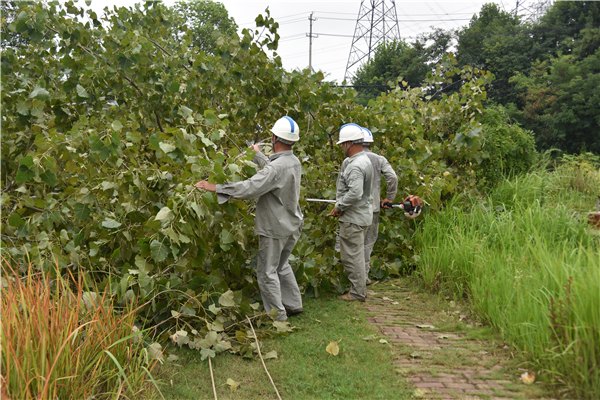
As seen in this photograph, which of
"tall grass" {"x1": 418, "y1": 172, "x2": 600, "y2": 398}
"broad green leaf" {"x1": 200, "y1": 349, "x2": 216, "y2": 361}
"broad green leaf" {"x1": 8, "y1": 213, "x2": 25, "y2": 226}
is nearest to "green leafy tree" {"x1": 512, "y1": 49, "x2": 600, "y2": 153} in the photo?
A: "tall grass" {"x1": 418, "y1": 172, "x2": 600, "y2": 398}

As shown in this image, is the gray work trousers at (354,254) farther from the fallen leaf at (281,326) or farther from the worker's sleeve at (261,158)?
the fallen leaf at (281,326)

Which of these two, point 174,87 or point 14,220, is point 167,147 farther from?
point 174,87

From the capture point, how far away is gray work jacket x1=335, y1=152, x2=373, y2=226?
5473mm

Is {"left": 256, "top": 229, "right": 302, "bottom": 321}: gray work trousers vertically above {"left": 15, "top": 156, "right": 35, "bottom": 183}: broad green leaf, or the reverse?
{"left": 15, "top": 156, "right": 35, "bottom": 183}: broad green leaf

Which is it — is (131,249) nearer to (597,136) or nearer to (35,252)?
(35,252)

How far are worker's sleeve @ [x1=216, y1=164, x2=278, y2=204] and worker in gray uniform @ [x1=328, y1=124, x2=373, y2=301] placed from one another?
53.3 inches

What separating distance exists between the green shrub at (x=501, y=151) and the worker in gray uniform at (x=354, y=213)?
3198 millimetres

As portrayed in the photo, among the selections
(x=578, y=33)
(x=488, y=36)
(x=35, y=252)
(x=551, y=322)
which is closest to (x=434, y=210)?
(x=551, y=322)

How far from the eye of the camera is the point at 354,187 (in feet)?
17.9

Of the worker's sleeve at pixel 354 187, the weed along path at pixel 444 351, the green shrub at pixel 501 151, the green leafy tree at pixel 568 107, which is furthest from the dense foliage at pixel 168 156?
the green leafy tree at pixel 568 107

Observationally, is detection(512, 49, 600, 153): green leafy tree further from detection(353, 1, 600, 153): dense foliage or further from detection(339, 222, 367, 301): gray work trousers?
detection(339, 222, 367, 301): gray work trousers

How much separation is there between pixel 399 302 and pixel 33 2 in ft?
18.0

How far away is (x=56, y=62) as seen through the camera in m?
6.17

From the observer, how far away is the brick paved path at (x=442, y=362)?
3393 mm
